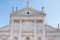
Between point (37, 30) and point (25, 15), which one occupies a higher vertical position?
point (25, 15)

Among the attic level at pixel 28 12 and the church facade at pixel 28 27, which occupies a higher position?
the attic level at pixel 28 12

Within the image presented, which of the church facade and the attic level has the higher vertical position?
the attic level

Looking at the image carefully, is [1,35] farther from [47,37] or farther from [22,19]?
[47,37]

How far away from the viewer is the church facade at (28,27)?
30.9 metres

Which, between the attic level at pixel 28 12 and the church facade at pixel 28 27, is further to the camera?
the attic level at pixel 28 12

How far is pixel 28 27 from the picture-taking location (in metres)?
31.8

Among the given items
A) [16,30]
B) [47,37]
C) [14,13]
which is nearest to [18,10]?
[14,13]

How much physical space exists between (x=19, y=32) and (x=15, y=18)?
8.15 ft

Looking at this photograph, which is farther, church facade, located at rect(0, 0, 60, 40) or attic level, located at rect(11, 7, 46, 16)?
attic level, located at rect(11, 7, 46, 16)

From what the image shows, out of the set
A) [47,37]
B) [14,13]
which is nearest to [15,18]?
[14,13]

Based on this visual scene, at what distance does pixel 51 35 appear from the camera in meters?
30.9

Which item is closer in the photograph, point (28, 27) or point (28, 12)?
point (28, 27)

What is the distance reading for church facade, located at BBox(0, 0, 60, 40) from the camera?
30.9 meters

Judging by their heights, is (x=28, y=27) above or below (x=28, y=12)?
below
